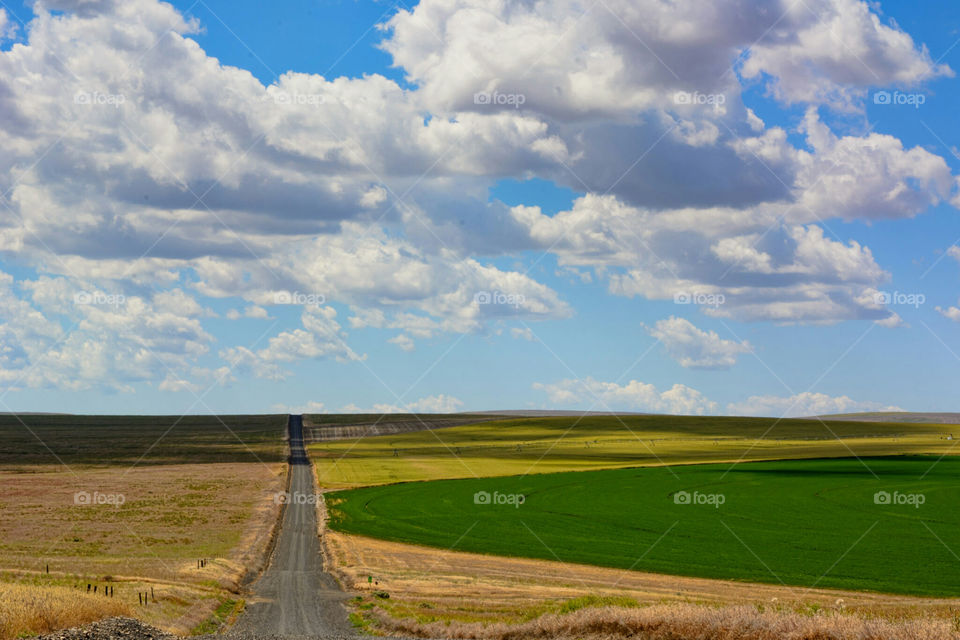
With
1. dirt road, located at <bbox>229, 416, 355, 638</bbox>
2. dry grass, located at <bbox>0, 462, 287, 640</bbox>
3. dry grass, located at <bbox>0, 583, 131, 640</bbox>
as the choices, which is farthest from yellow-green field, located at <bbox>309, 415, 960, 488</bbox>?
dry grass, located at <bbox>0, 583, 131, 640</bbox>

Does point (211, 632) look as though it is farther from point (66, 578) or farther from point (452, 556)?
point (452, 556)

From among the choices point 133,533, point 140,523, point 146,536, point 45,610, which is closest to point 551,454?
point 140,523

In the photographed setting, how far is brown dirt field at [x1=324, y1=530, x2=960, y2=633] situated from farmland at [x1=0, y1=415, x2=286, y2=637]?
8877 millimetres

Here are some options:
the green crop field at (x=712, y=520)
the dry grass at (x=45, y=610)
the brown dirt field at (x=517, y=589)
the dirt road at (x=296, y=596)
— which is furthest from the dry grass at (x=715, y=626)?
the green crop field at (x=712, y=520)

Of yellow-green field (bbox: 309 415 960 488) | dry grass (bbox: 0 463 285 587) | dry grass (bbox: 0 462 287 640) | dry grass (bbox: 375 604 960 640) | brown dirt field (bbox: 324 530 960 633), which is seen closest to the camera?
dry grass (bbox: 375 604 960 640)

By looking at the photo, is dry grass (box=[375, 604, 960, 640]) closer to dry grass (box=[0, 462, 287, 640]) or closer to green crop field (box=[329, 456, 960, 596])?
dry grass (box=[0, 462, 287, 640])

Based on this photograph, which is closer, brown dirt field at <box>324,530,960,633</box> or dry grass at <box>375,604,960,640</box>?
dry grass at <box>375,604,960,640</box>

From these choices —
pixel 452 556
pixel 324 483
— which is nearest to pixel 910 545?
pixel 452 556

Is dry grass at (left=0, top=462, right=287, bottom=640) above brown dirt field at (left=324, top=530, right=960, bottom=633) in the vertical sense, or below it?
above

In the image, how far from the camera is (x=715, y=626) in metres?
23.9

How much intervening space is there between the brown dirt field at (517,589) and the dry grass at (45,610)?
41.1 feet

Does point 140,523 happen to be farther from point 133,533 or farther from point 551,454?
point 551,454

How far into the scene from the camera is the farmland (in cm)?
3838

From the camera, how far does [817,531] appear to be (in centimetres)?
6919
